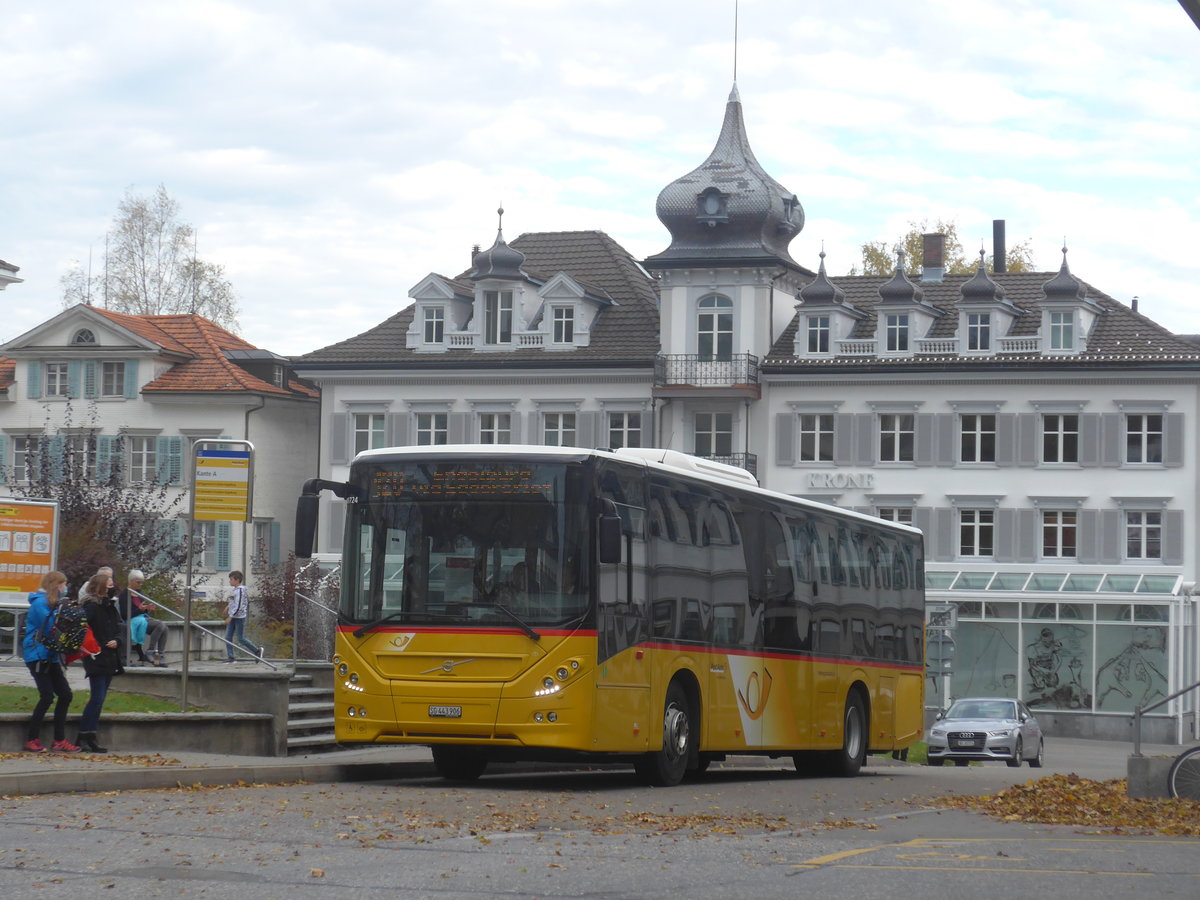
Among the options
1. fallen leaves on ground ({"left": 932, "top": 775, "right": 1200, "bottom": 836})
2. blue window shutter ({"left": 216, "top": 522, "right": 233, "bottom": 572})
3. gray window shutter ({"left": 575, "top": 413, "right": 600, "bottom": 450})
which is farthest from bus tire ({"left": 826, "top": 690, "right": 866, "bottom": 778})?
blue window shutter ({"left": 216, "top": 522, "right": 233, "bottom": 572})

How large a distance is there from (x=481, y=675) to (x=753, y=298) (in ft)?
144

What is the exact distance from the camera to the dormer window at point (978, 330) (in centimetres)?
5994

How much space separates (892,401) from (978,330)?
3.38 meters

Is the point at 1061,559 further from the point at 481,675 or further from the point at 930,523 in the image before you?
the point at 481,675

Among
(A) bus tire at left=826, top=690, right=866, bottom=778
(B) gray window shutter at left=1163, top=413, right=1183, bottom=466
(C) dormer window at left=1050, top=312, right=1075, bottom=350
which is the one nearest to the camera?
(A) bus tire at left=826, top=690, right=866, bottom=778

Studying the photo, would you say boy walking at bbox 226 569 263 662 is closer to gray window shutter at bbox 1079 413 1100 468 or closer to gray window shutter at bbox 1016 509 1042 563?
gray window shutter at bbox 1016 509 1042 563

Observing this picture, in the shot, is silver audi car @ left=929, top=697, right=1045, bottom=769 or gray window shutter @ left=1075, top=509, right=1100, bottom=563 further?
gray window shutter @ left=1075, top=509, right=1100, bottom=563

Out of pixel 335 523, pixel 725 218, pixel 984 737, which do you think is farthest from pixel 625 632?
pixel 335 523

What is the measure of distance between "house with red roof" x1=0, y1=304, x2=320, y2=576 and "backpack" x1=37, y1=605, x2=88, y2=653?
45109 mm

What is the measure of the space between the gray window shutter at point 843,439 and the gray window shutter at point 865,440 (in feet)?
0.60

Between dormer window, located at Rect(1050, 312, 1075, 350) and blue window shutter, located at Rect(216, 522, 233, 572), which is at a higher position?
dormer window, located at Rect(1050, 312, 1075, 350)

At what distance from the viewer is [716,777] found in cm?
2373

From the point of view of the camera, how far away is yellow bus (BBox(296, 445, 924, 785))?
18359 mm

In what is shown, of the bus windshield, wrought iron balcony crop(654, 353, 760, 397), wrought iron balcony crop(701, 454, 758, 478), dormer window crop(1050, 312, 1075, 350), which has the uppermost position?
dormer window crop(1050, 312, 1075, 350)
